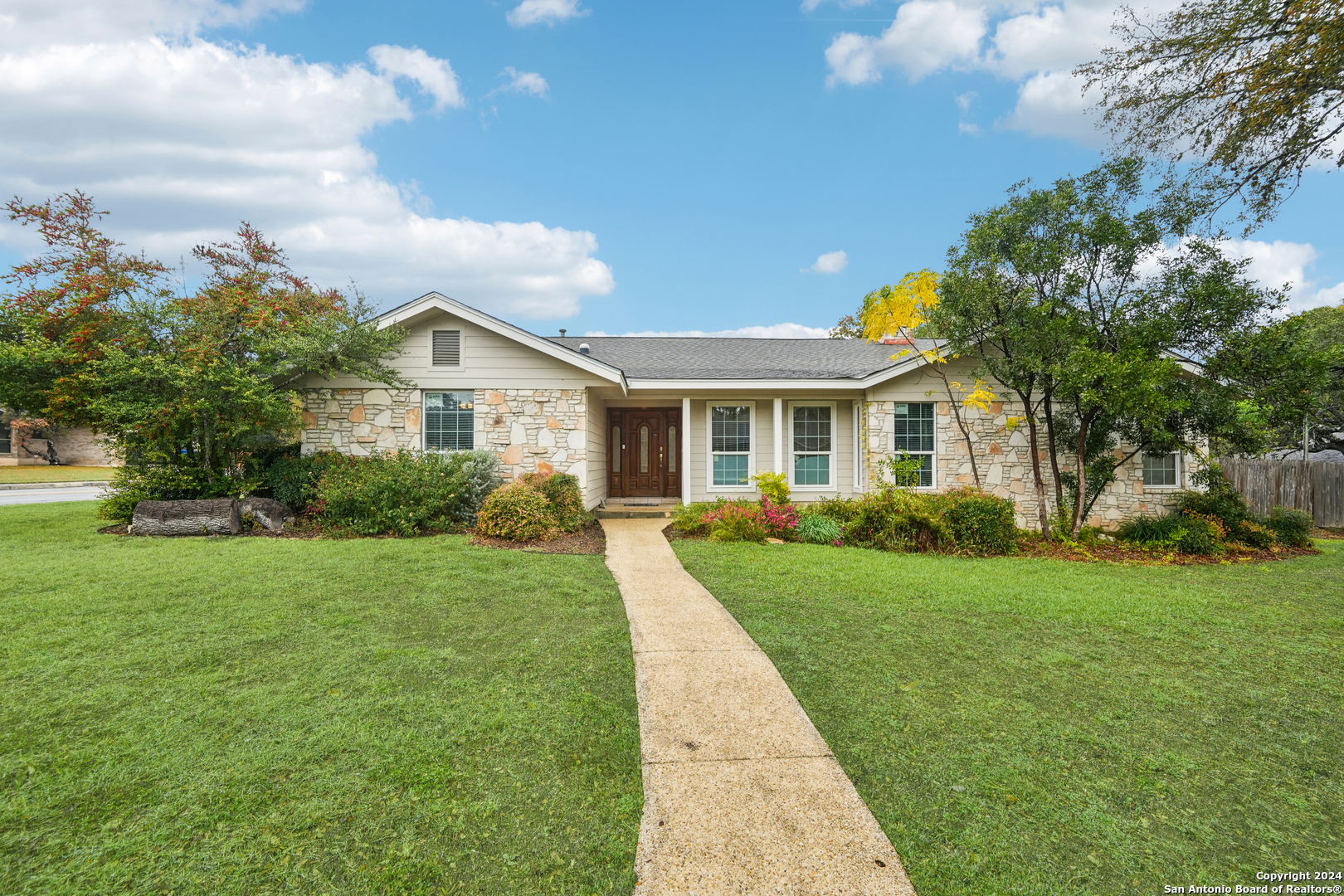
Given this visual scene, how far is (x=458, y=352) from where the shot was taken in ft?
34.4

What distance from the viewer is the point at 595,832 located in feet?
7.41

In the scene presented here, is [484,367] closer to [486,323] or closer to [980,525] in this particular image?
[486,323]

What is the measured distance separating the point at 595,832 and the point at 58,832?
2.11m

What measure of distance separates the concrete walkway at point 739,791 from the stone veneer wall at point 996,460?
7892 millimetres

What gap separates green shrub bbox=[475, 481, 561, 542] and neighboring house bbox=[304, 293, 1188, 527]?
1791 mm

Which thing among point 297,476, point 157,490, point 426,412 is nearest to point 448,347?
point 426,412

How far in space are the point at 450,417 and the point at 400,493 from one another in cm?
206

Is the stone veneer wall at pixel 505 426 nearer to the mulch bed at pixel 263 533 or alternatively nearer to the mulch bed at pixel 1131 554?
the mulch bed at pixel 263 533

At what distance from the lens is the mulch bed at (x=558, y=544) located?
7965 mm

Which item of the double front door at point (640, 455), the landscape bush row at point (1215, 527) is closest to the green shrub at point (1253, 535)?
the landscape bush row at point (1215, 527)

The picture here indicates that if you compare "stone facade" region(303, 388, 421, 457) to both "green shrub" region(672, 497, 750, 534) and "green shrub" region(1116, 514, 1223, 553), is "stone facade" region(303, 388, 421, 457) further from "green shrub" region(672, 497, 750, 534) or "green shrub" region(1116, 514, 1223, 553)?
"green shrub" region(1116, 514, 1223, 553)

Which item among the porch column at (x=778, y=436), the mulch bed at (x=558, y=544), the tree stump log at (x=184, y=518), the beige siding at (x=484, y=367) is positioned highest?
the beige siding at (x=484, y=367)

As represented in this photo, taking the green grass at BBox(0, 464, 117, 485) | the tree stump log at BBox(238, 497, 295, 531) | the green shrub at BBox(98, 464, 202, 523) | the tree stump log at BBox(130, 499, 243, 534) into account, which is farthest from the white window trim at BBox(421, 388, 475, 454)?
the green grass at BBox(0, 464, 117, 485)

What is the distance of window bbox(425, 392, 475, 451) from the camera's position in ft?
34.7
